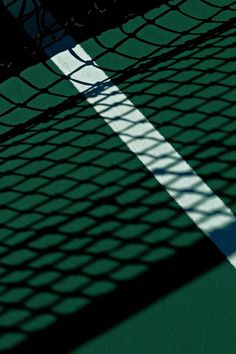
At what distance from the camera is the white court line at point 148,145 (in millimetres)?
3697

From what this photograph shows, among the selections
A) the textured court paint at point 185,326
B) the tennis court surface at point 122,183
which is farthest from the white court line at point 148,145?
the textured court paint at point 185,326

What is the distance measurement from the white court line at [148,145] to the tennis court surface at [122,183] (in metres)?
0.01

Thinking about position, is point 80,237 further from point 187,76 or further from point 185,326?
point 187,76

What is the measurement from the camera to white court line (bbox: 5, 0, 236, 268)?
3.70 metres

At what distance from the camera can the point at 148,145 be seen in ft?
14.3

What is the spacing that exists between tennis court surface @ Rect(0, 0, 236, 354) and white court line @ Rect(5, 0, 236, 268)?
10mm

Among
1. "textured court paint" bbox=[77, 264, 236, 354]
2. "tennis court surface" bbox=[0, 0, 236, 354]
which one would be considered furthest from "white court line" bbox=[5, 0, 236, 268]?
"textured court paint" bbox=[77, 264, 236, 354]

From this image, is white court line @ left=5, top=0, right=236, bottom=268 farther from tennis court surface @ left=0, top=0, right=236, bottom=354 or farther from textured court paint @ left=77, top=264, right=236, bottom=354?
textured court paint @ left=77, top=264, right=236, bottom=354

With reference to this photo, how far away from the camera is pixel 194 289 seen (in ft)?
11.1

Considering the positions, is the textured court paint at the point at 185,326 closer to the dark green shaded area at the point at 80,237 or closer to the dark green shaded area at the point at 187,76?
the dark green shaded area at the point at 80,237

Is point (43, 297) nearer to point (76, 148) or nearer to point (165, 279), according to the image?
point (165, 279)

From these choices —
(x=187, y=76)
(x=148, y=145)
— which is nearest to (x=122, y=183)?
(x=148, y=145)

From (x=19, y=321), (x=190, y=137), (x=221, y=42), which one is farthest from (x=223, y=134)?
(x=19, y=321)

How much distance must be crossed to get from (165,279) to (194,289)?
0.17m
